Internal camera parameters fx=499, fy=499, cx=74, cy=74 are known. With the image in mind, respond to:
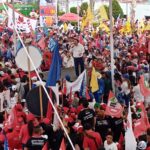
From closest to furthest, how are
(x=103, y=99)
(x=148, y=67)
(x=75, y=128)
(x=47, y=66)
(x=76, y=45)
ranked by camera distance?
(x=75, y=128), (x=103, y=99), (x=148, y=67), (x=76, y=45), (x=47, y=66)

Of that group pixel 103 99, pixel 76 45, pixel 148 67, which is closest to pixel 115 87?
pixel 103 99

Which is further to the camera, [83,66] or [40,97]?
[83,66]

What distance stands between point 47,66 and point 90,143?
12.2 m

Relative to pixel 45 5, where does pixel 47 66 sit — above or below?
below

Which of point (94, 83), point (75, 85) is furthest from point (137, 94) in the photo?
point (75, 85)

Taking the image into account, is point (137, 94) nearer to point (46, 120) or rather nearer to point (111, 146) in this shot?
point (46, 120)

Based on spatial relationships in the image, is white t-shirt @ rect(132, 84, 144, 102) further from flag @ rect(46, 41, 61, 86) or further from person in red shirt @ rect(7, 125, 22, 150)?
person in red shirt @ rect(7, 125, 22, 150)

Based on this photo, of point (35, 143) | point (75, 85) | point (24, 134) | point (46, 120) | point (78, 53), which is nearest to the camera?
point (35, 143)

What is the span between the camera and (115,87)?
14.4m

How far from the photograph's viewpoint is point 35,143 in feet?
27.4

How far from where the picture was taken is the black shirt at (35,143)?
27.4ft

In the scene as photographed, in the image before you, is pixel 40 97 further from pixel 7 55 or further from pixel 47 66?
pixel 7 55

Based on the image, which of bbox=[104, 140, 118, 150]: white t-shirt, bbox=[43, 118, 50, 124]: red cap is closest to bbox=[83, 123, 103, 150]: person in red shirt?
bbox=[104, 140, 118, 150]: white t-shirt

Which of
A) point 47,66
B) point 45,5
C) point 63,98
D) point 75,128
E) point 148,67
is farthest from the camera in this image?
point 45,5
